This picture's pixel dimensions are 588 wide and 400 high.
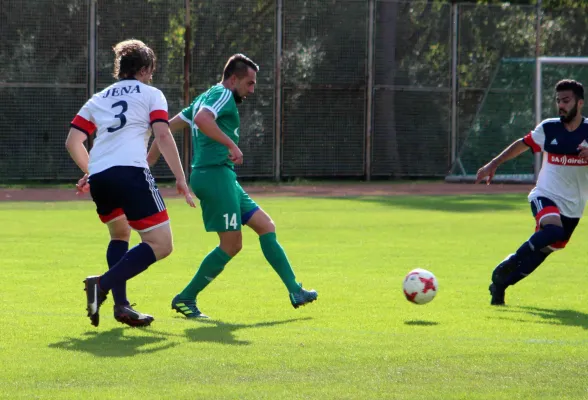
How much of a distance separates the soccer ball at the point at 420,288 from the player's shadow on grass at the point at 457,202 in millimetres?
10949

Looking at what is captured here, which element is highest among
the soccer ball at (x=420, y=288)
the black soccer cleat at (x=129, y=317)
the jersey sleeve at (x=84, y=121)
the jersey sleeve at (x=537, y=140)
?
the jersey sleeve at (x=84, y=121)

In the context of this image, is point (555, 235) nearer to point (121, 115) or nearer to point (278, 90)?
point (121, 115)

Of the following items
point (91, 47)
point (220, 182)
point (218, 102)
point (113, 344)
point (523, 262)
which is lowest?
point (113, 344)

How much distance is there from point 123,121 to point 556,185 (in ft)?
12.3

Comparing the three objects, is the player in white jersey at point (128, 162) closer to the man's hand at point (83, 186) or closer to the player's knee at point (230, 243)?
the man's hand at point (83, 186)

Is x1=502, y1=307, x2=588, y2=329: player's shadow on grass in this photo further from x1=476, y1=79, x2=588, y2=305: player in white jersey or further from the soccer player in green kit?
the soccer player in green kit

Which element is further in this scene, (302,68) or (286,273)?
(302,68)

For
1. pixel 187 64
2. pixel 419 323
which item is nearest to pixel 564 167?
pixel 419 323

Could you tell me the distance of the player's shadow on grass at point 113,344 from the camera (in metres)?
6.73

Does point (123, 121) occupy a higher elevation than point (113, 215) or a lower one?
higher

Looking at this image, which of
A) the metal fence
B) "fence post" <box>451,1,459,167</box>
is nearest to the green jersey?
the metal fence

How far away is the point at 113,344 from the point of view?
7.02 metres

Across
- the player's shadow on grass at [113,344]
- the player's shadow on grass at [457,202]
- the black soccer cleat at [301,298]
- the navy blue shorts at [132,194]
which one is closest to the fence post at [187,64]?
the player's shadow on grass at [457,202]

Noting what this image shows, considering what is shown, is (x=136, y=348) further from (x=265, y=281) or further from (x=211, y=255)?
(x=265, y=281)
